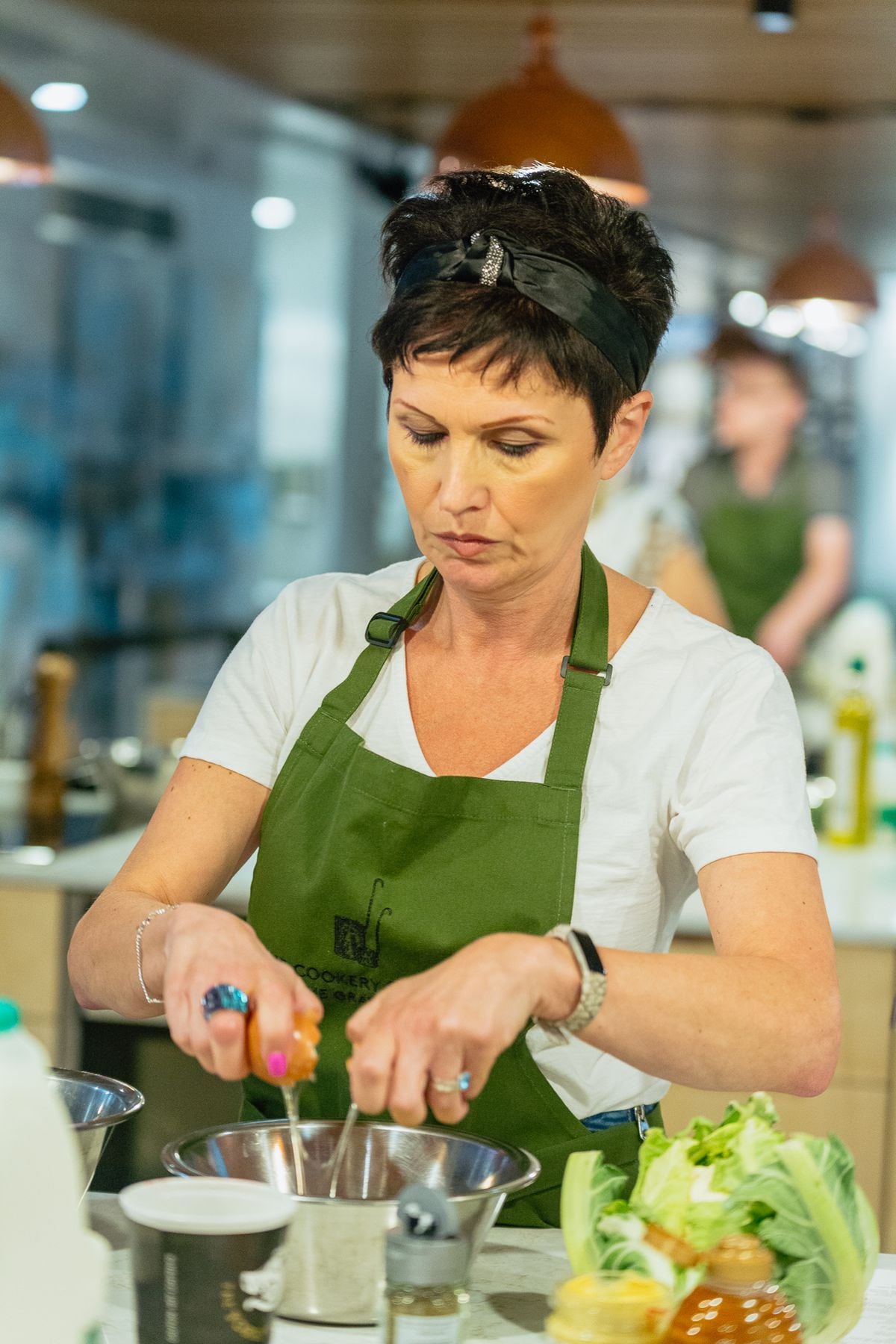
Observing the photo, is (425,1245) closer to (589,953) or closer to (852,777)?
(589,953)

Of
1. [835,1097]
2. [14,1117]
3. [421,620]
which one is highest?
[421,620]

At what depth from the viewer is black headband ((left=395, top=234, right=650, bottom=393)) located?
4.90ft

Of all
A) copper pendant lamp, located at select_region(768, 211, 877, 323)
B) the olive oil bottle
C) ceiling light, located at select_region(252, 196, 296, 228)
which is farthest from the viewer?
→ ceiling light, located at select_region(252, 196, 296, 228)

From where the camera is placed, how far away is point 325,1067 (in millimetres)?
1592

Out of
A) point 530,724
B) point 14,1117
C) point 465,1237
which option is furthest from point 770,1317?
point 530,724

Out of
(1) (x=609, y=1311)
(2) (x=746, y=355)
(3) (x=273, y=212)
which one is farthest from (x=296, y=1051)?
(3) (x=273, y=212)

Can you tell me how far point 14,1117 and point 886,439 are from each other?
10679 mm

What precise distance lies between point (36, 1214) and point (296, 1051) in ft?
1.03

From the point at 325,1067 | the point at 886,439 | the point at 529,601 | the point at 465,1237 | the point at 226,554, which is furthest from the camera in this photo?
the point at 886,439

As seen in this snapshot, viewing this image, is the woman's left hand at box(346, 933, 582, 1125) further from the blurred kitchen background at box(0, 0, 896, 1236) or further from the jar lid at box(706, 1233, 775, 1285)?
the blurred kitchen background at box(0, 0, 896, 1236)

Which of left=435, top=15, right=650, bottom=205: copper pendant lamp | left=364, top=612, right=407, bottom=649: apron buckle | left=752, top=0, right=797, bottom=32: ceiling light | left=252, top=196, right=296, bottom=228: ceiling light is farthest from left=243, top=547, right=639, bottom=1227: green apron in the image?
left=252, top=196, right=296, bottom=228: ceiling light

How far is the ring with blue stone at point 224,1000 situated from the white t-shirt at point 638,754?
42cm

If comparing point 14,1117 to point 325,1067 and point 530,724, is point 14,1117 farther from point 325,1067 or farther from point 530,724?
point 530,724

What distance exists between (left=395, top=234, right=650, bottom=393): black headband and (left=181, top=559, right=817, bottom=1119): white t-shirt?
1.06 feet
